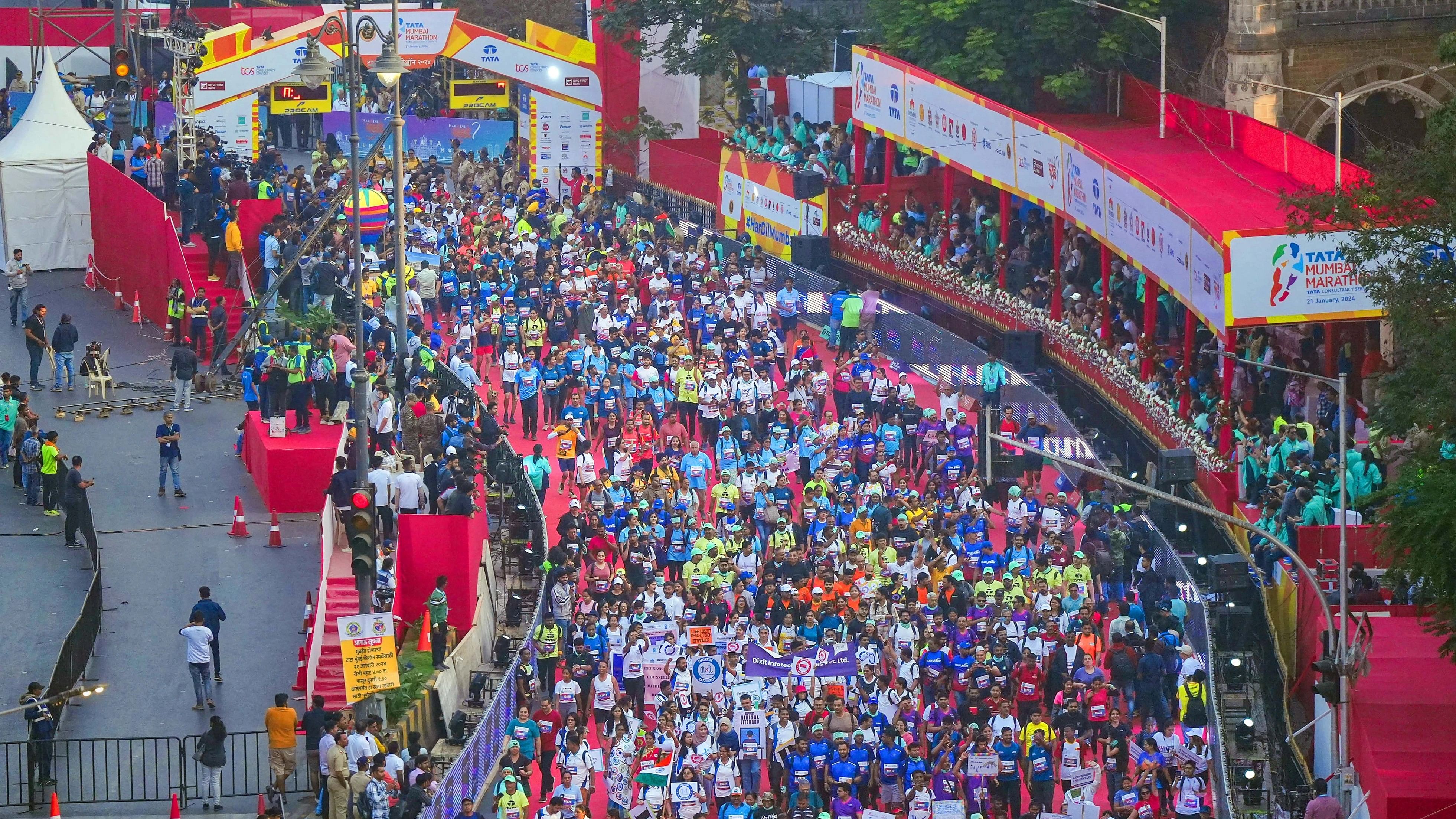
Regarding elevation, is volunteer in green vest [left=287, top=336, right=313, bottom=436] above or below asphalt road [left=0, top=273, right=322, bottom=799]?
above

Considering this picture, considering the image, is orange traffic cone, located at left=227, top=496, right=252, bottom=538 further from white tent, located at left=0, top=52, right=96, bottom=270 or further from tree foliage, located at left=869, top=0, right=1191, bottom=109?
tree foliage, located at left=869, top=0, right=1191, bottom=109

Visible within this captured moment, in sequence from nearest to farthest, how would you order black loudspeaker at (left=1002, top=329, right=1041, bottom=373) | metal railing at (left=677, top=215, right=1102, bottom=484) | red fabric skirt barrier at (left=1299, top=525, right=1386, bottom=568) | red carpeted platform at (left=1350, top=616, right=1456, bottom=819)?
red carpeted platform at (left=1350, top=616, right=1456, bottom=819) < red fabric skirt barrier at (left=1299, top=525, right=1386, bottom=568) < metal railing at (left=677, top=215, right=1102, bottom=484) < black loudspeaker at (left=1002, top=329, right=1041, bottom=373)

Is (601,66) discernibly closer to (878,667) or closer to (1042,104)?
(1042,104)

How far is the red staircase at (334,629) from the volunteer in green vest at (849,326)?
12.5m

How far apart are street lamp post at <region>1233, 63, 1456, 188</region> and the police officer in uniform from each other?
1786 centimetres

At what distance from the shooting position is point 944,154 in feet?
140

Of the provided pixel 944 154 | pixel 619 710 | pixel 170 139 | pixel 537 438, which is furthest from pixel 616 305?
pixel 619 710

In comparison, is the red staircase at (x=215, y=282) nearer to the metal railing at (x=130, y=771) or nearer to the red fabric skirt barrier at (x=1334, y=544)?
the metal railing at (x=130, y=771)

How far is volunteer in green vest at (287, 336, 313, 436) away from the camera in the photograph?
31.8 m

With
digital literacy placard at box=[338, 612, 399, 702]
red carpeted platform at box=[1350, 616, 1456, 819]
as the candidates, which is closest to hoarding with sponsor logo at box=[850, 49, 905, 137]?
red carpeted platform at box=[1350, 616, 1456, 819]

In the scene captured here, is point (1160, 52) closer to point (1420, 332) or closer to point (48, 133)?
point (1420, 332)

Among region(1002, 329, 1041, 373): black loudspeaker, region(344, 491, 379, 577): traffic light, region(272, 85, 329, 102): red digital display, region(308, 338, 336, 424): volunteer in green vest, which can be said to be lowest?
region(344, 491, 379, 577): traffic light

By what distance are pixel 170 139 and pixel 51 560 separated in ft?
53.6

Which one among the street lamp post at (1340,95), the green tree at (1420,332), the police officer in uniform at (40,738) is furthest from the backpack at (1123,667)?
the police officer in uniform at (40,738)
